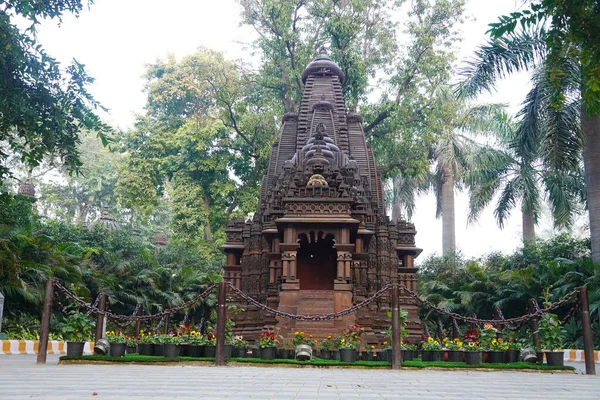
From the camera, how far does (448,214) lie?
3031cm

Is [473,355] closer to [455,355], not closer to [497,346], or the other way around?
[455,355]

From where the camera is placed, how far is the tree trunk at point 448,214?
97.9 ft

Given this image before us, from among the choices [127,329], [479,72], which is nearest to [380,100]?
A: [479,72]

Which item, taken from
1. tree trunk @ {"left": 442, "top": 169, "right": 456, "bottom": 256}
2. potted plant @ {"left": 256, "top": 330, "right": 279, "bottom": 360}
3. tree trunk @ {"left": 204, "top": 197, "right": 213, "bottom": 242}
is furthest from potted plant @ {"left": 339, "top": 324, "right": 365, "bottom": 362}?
tree trunk @ {"left": 442, "top": 169, "right": 456, "bottom": 256}

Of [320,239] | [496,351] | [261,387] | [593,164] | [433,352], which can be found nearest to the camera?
[261,387]

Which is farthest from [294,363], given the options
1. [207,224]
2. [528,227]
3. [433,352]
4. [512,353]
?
[528,227]

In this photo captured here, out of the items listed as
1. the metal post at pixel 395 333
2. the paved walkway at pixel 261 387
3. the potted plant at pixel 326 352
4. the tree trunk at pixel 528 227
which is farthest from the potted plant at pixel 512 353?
the tree trunk at pixel 528 227

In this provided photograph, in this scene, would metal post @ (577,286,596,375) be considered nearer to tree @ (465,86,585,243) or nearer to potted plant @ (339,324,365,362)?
potted plant @ (339,324,365,362)

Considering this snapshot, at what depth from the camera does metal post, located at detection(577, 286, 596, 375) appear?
9.27 metres

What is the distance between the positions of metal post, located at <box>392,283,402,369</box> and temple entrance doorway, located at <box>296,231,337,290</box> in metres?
5.94

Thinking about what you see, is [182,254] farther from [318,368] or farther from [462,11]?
[318,368]

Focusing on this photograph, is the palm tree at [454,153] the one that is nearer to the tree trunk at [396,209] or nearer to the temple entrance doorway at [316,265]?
the tree trunk at [396,209]

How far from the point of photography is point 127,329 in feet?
68.2

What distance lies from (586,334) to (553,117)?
9.28 metres
